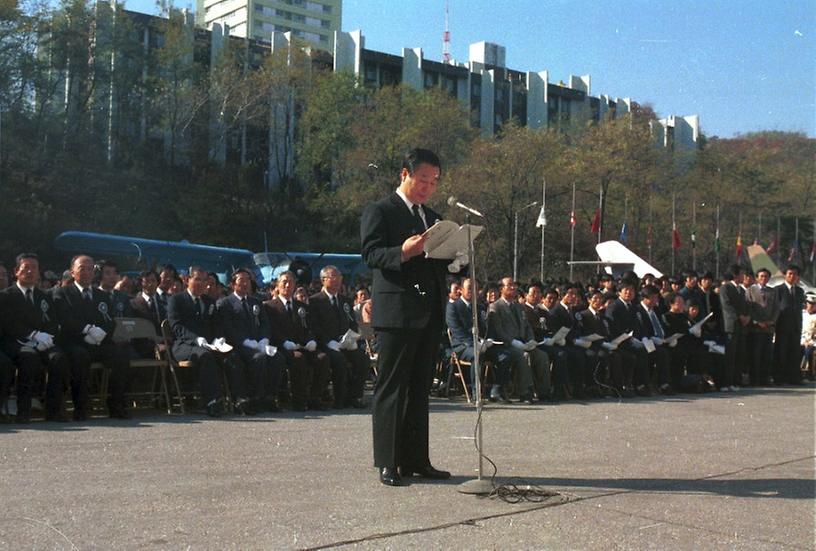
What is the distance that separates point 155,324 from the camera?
12.1 m

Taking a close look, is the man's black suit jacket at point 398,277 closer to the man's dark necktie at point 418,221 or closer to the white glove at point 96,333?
the man's dark necktie at point 418,221

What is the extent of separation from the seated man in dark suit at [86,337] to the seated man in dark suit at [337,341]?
102 inches

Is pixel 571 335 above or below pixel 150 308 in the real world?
below

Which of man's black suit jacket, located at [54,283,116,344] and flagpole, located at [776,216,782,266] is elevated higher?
flagpole, located at [776,216,782,266]

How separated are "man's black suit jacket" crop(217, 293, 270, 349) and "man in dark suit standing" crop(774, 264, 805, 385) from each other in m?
10.4

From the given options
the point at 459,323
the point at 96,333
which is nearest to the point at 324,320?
the point at 459,323

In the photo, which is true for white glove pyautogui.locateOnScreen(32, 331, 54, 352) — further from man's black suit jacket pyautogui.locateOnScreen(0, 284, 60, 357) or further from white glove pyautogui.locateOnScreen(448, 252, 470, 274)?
white glove pyautogui.locateOnScreen(448, 252, 470, 274)

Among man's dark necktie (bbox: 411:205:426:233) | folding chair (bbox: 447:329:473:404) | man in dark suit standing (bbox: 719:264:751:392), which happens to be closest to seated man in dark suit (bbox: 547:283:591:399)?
folding chair (bbox: 447:329:473:404)

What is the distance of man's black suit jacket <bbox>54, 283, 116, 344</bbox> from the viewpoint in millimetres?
10500

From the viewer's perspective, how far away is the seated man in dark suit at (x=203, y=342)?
1110 centimetres

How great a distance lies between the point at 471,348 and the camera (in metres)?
13.8

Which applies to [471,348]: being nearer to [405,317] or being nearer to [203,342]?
[203,342]

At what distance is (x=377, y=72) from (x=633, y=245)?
32.7 meters

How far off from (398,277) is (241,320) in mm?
5565
